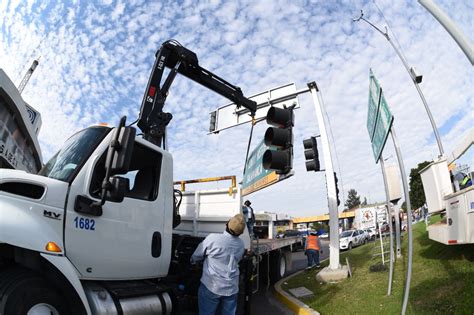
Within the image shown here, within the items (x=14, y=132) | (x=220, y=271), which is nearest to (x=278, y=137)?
(x=220, y=271)

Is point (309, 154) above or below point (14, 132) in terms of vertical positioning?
below

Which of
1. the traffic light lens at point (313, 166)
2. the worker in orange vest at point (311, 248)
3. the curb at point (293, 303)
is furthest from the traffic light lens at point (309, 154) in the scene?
the worker in orange vest at point (311, 248)

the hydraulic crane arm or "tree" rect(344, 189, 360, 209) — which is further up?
"tree" rect(344, 189, 360, 209)

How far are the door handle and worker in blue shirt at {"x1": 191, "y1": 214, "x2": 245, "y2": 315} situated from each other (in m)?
0.48

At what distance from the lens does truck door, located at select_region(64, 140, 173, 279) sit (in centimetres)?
334

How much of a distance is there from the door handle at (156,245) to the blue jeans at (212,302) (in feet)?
A: 2.38

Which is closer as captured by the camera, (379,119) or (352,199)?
(379,119)

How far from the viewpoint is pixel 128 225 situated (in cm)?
380

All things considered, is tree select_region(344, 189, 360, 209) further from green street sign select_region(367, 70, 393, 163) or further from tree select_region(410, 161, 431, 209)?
green street sign select_region(367, 70, 393, 163)

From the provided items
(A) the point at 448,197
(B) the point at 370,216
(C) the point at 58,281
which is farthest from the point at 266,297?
(B) the point at 370,216

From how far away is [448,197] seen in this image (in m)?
5.59

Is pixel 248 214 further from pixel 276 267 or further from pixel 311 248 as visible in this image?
pixel 311 248

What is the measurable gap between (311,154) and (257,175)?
191cm

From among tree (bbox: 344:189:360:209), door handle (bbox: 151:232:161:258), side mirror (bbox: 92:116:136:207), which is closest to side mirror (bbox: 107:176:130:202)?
side mirror (bbox: 92:116:136:207)
